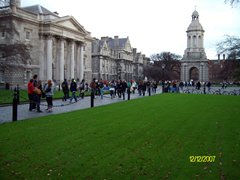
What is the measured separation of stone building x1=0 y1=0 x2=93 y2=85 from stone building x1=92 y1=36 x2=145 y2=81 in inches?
777

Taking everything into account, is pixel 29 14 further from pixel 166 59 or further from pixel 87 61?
pixel 166 59

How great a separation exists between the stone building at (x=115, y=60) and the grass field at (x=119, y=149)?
69.3 meters

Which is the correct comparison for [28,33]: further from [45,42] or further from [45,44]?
[45,44]

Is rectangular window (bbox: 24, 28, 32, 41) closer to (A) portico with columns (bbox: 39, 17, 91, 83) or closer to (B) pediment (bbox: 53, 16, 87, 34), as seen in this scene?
(A) portico with columns (bbox: 39, 17, 91, 83)

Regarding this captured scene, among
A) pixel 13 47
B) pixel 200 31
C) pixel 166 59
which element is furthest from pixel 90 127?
pixel 166 59

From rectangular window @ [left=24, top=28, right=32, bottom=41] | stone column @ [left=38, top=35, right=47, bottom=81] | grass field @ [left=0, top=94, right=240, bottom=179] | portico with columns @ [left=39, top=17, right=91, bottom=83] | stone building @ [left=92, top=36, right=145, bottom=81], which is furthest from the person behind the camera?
stone building @ [left=92, top=36, right=145, bottom=81]

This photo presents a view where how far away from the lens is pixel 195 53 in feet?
320

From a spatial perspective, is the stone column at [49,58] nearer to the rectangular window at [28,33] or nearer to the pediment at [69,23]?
the rectangular window at [28,33]

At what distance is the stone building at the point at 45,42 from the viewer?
50156mm

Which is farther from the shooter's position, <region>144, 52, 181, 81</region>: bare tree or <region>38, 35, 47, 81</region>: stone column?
<region>144, 52, 181, 81</region>: bare tree

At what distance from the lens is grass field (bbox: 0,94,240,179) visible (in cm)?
633

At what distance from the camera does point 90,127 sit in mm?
11641
